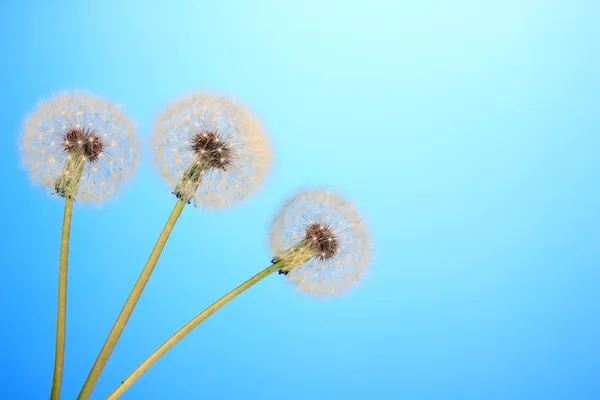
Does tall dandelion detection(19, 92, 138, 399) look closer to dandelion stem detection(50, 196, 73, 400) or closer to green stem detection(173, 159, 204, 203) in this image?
dandelion stem detection(50, 196, 73, 400)

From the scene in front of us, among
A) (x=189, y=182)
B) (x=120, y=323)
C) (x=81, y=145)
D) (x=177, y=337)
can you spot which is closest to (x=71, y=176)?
(x=81, y=145)

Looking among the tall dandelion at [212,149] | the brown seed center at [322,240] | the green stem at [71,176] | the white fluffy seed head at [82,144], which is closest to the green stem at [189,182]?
the tall dandelion at [212,149]

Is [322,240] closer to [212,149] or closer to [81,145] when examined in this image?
[212,149]

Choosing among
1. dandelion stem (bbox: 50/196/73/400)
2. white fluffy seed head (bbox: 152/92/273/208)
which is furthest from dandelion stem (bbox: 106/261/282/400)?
white fluffy seed head (bbox: 152/92/273/208)

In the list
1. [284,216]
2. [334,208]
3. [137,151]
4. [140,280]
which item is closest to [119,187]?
[137,151]

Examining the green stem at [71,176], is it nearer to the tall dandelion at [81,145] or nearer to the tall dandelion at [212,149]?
the tall dandelion at [81,145]

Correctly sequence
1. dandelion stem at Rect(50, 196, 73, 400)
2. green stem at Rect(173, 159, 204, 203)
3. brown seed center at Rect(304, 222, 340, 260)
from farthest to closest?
brown seed center at Rect(304, 222, 340, 260) < green stem at Rect(173, 159, 204, 203) < dandelion stem at Rect(50, 196, 73, 400)

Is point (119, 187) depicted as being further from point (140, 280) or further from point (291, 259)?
point (291, 259)
